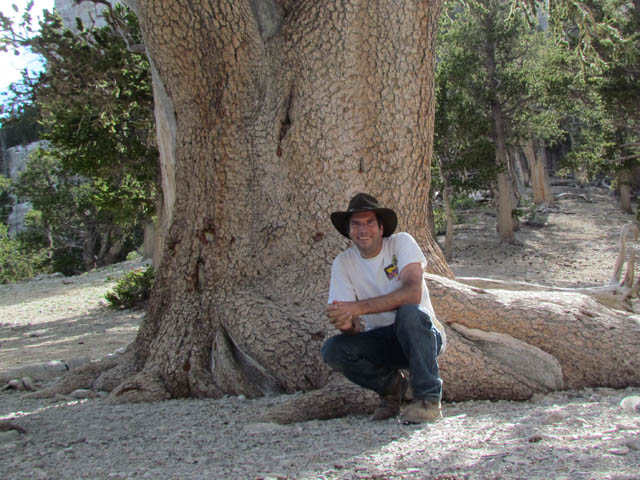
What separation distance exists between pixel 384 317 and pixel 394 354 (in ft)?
0.79

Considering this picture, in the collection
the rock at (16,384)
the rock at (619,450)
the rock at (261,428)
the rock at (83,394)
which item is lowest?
the rock at (16,384)

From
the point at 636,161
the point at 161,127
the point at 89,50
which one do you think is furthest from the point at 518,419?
the point at 636,161

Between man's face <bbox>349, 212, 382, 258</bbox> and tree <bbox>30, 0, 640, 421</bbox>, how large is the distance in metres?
0.98

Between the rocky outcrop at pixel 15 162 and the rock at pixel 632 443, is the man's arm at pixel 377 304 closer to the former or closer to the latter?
the rock at pixel 632 443

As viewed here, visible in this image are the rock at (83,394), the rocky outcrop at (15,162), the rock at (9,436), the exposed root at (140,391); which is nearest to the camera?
the rock at (9,436)

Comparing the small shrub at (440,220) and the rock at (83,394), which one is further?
the small shrub at (440,220)

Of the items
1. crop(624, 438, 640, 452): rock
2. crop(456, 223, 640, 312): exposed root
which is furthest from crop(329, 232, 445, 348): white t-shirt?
crop(456, 223, 640, 312): exposed root

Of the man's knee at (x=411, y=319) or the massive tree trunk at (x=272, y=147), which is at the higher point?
the massive tree trunk at (x=272, y=147)

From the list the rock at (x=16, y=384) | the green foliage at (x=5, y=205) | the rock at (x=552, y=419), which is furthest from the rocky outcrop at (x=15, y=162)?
the rock at (x=552, y=419)

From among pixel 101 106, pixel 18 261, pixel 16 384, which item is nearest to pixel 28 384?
pixel 16 384

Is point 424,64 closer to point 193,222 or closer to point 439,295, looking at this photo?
point 439,295

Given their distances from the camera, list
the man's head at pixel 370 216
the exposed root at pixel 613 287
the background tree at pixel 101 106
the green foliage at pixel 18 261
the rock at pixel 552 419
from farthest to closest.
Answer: the green foliage at pixel 18 261, the background tree at pixel 101 106, the exposed root at pixel 613 287, the man's head at pixel 370 216, the rock at pixel 552 419

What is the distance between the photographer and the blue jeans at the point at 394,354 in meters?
3.58

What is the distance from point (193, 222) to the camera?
5.30 metres
